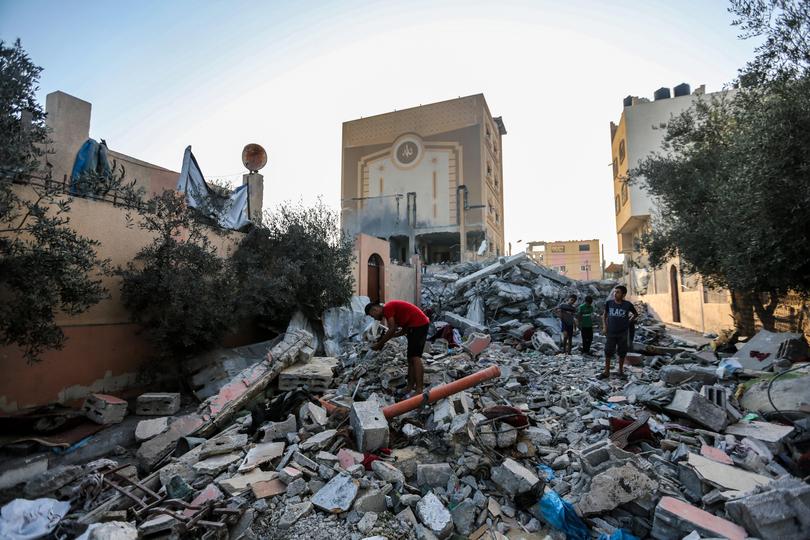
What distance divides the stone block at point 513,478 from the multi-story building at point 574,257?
53.1 m

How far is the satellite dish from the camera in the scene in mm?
12062

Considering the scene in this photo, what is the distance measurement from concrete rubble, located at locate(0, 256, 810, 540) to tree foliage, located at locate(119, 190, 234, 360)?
125cm

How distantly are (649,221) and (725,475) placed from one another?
77.1ft

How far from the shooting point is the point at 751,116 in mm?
6820

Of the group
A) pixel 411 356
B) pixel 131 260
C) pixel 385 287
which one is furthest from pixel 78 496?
pixel 385 287

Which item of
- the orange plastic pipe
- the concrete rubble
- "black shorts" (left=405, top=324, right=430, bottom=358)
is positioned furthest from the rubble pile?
the orange plastic pipe

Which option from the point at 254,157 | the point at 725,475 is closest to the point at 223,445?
the point at 725,475

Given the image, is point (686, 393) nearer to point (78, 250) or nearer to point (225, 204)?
point (78, 250)

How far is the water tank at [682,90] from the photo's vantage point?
979 inches

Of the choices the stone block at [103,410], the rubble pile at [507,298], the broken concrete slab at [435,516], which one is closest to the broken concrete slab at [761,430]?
the broken concrete slab at [435,516]

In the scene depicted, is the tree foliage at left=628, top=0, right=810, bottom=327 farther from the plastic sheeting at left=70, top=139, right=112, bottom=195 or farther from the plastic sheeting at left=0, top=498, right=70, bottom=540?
the plastic sheeting at left=70, top=139, right=112, bottom=195

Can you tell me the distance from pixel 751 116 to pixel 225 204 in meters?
10.8

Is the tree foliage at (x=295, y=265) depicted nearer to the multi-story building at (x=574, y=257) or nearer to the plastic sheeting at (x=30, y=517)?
the plastic sheeting at (x=30, y=517)

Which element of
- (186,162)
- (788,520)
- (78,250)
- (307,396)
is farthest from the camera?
(186,162)
